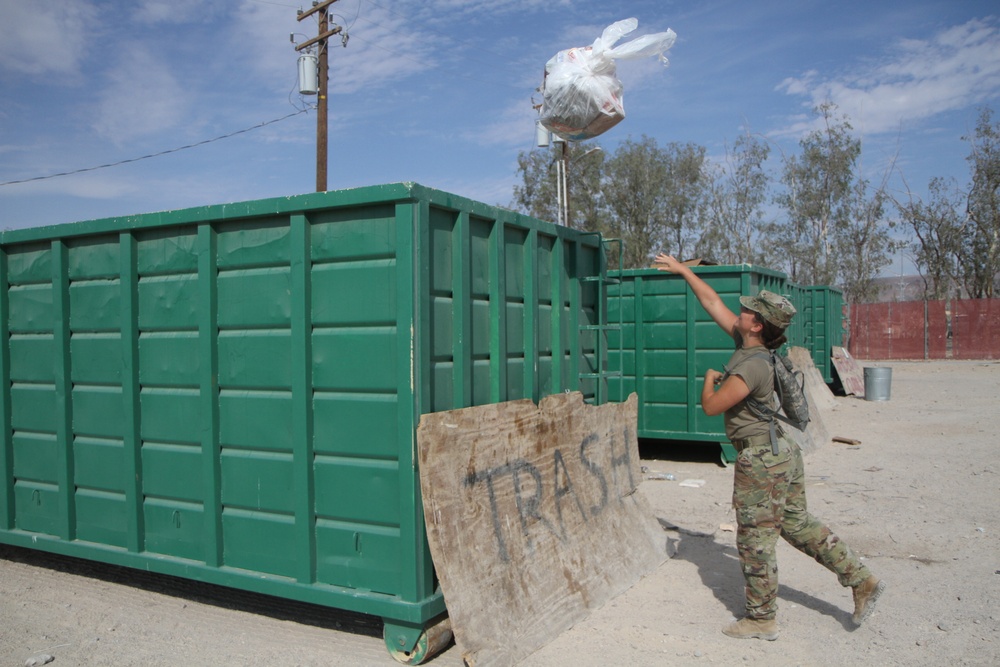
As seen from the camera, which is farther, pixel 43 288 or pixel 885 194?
pixel 885 194

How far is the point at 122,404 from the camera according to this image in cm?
478

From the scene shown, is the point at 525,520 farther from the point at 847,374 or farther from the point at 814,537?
the point at 847,374

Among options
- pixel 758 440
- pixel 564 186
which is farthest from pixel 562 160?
pixel 758 440

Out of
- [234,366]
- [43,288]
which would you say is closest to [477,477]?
[234,366]

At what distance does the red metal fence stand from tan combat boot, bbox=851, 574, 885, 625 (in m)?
25.5

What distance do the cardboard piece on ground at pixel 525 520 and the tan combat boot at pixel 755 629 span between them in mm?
818

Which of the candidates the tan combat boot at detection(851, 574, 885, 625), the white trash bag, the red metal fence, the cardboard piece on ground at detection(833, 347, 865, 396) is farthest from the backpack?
the red metal fence

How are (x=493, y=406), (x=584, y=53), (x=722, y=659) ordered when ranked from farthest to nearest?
(x=584, y=53) → (x=493, y=406) → (x=722, y=659)

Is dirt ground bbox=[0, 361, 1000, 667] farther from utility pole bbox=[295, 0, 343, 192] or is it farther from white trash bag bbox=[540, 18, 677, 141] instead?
utility pole bbox=[295, 0, 343, 192]

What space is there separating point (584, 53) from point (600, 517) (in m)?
2.86

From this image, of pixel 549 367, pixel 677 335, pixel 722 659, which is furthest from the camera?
pixel 677 335

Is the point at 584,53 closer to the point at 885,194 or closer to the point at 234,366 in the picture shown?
the point at 234,366

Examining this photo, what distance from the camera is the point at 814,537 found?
13.6 feet

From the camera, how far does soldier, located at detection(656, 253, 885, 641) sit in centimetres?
406
